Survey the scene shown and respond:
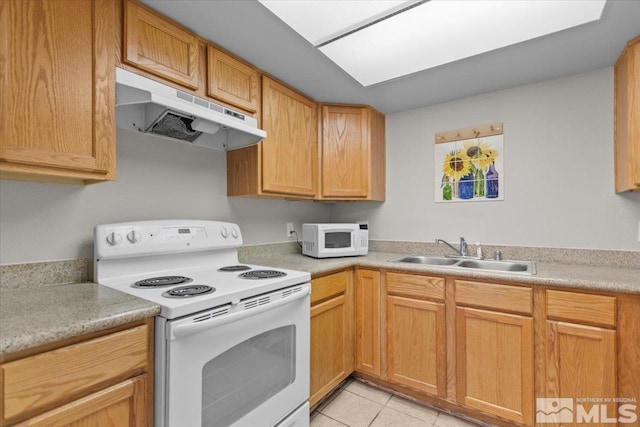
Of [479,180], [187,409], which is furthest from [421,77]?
[187,409]

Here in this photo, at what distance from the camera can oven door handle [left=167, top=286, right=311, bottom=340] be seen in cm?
102

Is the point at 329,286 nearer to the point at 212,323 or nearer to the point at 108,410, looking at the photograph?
the point at 212,323

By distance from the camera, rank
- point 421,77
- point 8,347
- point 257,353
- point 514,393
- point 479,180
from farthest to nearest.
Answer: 1. point 479,180
2. point 421,77
3. point 514,393
4. point 257,353
5. point 8,347

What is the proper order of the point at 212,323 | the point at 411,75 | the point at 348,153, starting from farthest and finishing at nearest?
the point at 348,153, the point at 411,75, the point at 212,323

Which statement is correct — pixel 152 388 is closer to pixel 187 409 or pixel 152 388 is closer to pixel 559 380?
pixel 187 409

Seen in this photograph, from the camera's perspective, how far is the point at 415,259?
8.12ft

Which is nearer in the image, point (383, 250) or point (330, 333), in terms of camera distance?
point (330, 333)

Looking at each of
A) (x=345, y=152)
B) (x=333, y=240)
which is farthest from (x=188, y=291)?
(x=345, y=152)

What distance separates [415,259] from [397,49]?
1.53 metres

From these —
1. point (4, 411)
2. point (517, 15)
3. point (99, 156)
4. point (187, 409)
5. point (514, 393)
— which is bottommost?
point (514, 393)

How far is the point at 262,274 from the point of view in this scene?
1547 mm

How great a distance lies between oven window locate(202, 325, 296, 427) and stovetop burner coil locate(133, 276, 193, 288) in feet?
1.31

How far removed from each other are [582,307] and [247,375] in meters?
1.60

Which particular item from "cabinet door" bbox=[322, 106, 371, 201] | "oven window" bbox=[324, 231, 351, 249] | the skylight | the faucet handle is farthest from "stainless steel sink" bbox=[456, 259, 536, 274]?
the skylight
